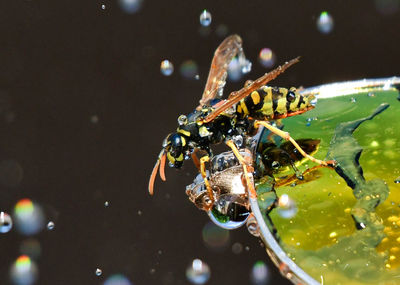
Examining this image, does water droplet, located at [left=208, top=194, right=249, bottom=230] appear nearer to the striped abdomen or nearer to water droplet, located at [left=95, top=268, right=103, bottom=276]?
the striped abdomen

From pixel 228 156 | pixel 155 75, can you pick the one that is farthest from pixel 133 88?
pixel 228 156

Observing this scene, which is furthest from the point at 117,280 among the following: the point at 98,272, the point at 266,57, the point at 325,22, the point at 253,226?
the point at 325,22

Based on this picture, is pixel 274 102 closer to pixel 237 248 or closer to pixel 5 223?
pixel 237 248

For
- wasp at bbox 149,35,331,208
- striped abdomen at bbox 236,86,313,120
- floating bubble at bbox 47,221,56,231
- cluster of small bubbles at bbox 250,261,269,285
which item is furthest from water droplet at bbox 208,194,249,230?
floating bubble at bbox 47,221,56,231

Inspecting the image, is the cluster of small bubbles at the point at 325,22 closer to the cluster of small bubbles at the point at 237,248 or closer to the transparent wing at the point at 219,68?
the transparent wing at the point at 219,68

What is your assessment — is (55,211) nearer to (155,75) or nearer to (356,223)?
(155,75)
